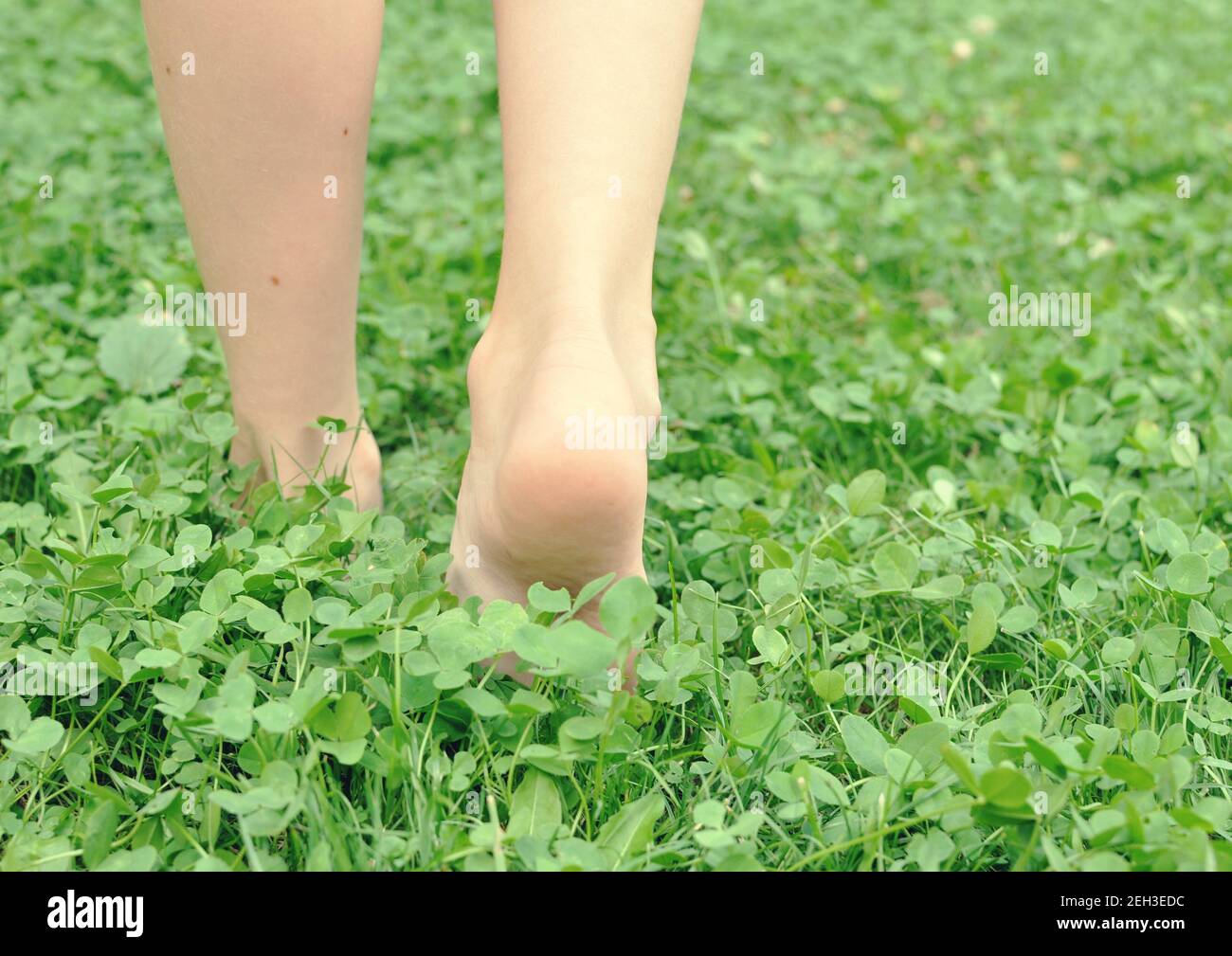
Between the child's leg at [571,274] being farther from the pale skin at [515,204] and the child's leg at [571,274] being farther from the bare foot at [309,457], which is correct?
the bare foot at [309,457]

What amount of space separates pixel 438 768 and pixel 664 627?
0.96 ft

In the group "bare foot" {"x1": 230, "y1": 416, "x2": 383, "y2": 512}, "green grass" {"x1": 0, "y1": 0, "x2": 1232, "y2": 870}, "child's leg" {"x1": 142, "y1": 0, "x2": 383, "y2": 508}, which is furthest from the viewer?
"bare foot" {"x1": 230, "y1": 416, "x2": 383, "y2": 512}

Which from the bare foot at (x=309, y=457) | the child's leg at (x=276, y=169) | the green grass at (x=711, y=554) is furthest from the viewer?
the bare foot at (x=309, y=457)

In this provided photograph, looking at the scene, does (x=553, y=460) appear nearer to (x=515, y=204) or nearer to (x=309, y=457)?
(x=515, y=204)

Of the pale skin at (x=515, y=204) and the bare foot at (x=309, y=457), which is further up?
the pale skin at (x=515, y=204)

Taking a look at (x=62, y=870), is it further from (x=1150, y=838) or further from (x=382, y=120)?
(x=382, y=120)

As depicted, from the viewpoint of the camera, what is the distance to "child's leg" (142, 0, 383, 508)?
1.01m

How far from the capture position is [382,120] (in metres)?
2.58

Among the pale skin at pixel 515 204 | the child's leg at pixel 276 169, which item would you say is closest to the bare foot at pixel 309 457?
the child's leg at pixel 276 169

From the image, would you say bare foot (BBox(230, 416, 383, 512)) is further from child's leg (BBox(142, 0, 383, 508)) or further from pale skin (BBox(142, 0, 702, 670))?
pale skin (BBox(142, 0, 702, 670))

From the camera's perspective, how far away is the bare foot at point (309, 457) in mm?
1243

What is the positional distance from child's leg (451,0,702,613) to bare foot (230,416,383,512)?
23cm

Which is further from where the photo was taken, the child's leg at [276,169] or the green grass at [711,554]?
the child's leg at [276,169]

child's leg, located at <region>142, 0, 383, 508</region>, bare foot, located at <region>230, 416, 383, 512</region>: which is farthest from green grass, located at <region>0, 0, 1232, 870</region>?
child's leg, located at <region>142, 0, 383, 508</region>
